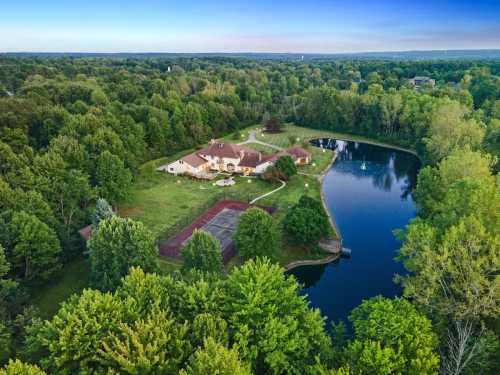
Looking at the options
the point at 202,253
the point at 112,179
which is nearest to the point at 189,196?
the point at 112,179

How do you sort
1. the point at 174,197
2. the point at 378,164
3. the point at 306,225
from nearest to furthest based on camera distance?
1. the point at 306,225
2. the point at 174,197
3. the point at 378,164

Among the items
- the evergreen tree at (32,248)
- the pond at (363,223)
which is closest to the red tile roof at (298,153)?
the pond at (363,223)

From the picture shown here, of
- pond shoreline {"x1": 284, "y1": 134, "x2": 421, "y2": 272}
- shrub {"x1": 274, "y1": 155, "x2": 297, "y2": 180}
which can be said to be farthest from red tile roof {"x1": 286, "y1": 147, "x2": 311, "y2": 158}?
shrub {"x1": 274, "y1": 155, "x2": 297, "y2": 180}

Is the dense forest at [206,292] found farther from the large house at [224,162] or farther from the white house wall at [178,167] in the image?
the large house at [224,162]

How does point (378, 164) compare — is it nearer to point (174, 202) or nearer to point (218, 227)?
point (218, 227)

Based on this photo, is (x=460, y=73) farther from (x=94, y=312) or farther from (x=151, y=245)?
(x=94, y=312)

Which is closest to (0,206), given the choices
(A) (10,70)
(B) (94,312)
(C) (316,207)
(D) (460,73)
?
(B) (94,312)

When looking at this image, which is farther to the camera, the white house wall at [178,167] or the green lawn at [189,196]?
the white house wall at [178,167]
